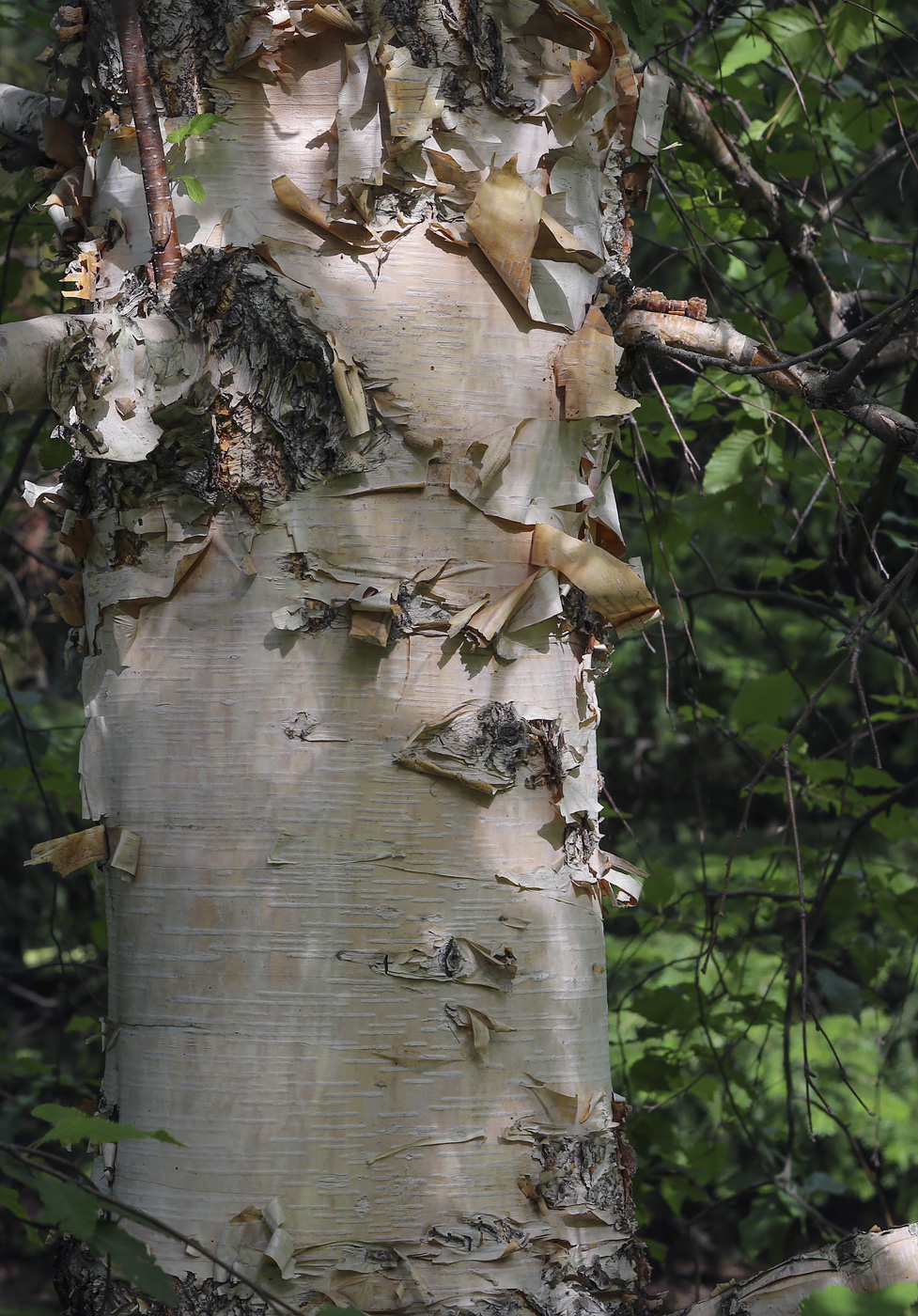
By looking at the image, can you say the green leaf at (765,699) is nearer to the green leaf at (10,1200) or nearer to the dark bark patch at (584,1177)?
the dark bark patch at (584,1177)

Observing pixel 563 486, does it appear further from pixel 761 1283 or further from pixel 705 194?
pixel 705 194

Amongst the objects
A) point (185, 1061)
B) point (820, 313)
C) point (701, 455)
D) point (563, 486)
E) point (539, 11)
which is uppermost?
point (539, 11)

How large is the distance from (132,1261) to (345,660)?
45 cm

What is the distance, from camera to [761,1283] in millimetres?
792

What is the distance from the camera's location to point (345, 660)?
818mm

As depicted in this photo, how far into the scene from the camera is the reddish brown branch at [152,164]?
2.77 ft

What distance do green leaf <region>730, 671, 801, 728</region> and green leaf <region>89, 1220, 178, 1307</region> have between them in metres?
1.37

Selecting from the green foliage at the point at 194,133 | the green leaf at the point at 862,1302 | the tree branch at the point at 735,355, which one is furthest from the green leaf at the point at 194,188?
the green leaf at the point at 862,1302

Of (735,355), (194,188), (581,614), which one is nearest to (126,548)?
(194,188)

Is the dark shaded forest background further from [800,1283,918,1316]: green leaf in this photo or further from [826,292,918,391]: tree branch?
[800,1283,918,1316]: green leaf

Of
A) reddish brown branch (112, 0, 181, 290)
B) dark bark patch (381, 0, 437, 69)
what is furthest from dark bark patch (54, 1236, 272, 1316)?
dark bark patch (381, 0, 437, 69)

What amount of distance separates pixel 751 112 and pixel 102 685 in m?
2.42

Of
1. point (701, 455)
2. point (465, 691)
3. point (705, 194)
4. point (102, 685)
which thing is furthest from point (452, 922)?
point (701, 455)

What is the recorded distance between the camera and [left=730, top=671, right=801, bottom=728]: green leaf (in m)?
1.74
